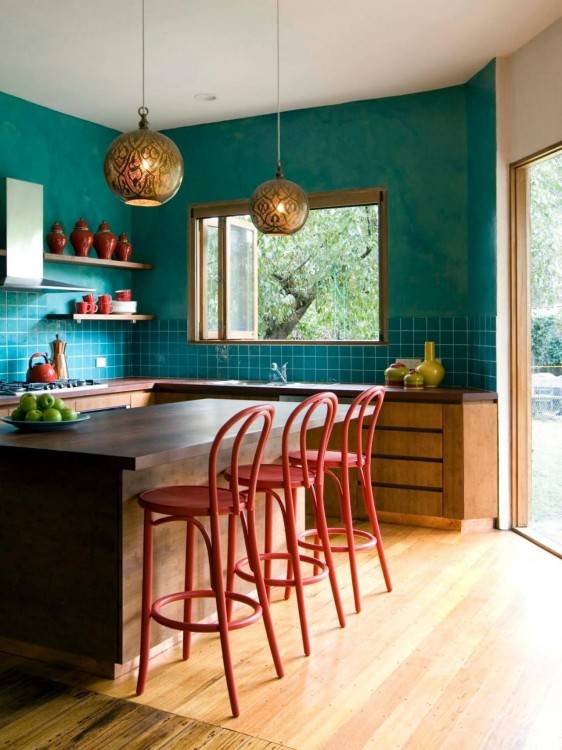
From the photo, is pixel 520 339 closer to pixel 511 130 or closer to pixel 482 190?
pixel 482 190

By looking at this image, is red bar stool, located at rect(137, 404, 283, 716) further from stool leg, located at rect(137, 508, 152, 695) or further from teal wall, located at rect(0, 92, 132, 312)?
teal wall, located at rect(0, 92, 132, 312)

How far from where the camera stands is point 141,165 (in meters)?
2.93

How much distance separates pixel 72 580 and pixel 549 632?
1879mm

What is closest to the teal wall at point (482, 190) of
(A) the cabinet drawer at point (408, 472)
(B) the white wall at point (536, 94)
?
(B) the white wall at point (536, 94)

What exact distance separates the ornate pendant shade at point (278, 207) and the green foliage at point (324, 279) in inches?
78.2

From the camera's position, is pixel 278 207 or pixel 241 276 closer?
pixel 278 207

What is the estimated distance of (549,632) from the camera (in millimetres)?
3150

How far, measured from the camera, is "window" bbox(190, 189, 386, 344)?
18.5 feet

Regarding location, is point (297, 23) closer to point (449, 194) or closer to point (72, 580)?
point (449, 194)

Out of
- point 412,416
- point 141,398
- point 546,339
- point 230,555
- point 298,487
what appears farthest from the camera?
point 141,398

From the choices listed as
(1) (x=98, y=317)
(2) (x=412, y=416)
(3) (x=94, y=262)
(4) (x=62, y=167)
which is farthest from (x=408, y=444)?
(4) (x=62, y=167)

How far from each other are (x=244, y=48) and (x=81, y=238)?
1.94 m

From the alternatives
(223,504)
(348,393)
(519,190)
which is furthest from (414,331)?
(223,504)

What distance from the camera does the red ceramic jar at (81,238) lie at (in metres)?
5.72
